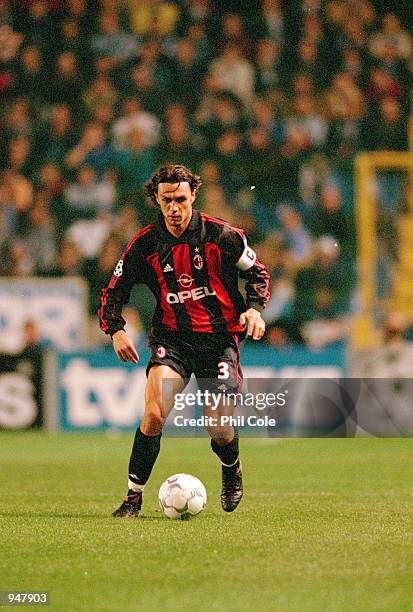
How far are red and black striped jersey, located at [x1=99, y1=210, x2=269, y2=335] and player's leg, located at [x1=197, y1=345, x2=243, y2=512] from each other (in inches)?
7.3

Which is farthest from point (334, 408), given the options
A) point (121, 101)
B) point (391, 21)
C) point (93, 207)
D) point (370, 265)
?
point (391, 21)

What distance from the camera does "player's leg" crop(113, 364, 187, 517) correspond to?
6.19 m

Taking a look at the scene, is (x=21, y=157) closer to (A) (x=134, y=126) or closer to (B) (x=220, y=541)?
(A) (x=134, y=126)

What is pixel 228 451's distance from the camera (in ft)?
A: 21.3

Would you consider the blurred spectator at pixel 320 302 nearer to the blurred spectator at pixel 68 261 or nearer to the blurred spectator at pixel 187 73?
the blurred spectator at pixel 68 261

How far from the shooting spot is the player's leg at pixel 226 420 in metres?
6.35

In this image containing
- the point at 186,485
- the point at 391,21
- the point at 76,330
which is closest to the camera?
the point at 186,485

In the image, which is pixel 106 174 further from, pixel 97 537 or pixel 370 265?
pixel 97 537

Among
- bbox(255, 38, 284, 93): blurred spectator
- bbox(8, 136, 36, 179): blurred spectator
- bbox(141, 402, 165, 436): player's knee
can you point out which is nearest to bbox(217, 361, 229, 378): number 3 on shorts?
bbox(141, 402, 165, 436): player's knee

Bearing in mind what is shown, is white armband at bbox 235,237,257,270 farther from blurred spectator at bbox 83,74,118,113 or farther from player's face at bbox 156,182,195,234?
blurred spectator at bbox 83,74,118,113

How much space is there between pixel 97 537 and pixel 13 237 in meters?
9.21

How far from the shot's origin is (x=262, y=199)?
49.2 ft

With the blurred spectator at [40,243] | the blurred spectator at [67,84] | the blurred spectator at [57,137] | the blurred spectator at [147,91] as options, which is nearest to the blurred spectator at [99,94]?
the blurred spectator at [67,84]

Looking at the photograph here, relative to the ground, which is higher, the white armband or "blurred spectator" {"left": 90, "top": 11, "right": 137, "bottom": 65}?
"blurred spectator" {"left": 90, "top": 11, "right": 137, "bottom": 65}
